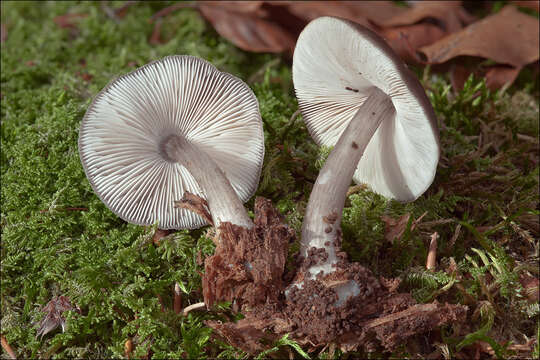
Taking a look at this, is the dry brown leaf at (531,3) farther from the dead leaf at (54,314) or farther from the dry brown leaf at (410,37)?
the dead leaf at (54,314)

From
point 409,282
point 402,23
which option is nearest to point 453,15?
point 402,23

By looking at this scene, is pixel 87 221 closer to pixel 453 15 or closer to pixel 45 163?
pixel 45 163

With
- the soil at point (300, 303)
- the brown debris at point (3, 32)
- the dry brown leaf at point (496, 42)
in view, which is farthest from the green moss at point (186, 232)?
the brown debris at point (3, 32)

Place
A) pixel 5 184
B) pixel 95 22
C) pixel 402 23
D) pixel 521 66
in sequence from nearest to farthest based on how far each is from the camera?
pixel 5 184 → pixel 521 66 → pixel 402 23 → pixel 95 22

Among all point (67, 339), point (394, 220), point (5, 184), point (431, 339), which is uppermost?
point (5, 184)

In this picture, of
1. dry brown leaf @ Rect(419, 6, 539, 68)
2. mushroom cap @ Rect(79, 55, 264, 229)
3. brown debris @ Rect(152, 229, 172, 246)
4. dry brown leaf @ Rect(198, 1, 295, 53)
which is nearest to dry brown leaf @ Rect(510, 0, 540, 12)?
dry brown leaf @ Rect(419, 6, 539, 68)

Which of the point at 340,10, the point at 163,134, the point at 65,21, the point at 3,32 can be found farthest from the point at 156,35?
the point at 163,134
